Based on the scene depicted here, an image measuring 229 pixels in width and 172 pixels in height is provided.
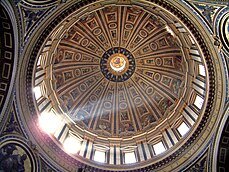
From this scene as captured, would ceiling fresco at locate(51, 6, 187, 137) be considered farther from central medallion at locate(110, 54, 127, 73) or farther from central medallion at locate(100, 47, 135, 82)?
central medallion at locate(110, 54, 127, 73)

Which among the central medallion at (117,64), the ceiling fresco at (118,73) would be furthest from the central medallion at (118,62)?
the ceiling fresco at (118,73)

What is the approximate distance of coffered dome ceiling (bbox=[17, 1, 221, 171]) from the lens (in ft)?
54.5

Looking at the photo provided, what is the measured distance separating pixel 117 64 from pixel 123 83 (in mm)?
1719

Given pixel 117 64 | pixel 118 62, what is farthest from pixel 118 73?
pixel 118 62

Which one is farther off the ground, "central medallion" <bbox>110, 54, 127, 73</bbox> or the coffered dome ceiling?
"central medallion" <bbox>110, 54, 127, 73</bbox>

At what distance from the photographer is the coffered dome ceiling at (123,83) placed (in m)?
16.6

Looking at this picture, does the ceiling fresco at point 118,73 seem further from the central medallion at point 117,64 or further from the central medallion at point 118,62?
the central medallion at point 118,62

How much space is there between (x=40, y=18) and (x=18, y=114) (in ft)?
15.3

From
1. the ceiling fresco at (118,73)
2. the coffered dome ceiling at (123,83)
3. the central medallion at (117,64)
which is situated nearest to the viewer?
the coffered dome ceiling at (123,83)

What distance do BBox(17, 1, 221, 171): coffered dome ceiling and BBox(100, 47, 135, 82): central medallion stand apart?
8 centimetres

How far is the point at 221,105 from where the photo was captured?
14648mm

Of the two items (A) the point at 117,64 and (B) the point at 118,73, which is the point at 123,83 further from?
(A) the point at 117,64

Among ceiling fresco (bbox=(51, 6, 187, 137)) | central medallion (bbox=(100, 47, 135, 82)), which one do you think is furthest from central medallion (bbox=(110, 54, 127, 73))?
ceiling fresco (bbox=(51, 6, 187, 137))

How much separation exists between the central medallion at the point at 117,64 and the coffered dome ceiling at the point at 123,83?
0.27 ft
